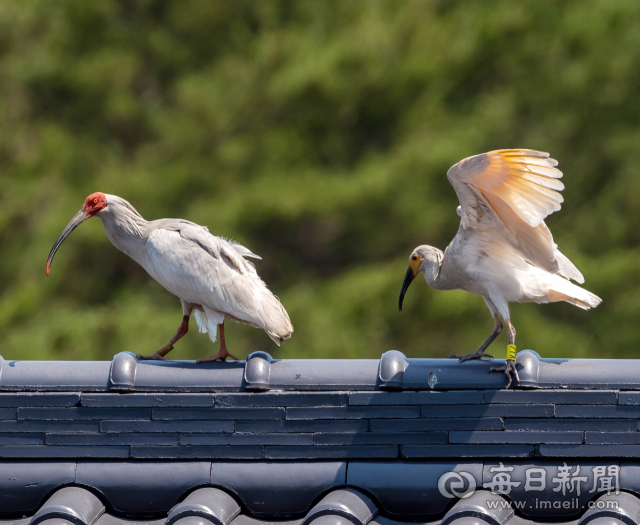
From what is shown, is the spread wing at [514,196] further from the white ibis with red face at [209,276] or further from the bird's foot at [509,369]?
the white ibis with red face at [209,276]

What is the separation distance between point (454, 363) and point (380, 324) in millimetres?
6149

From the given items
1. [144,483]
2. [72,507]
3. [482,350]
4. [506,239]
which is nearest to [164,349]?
[144,483]

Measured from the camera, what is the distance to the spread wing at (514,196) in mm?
3107

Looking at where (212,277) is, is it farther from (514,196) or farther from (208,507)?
(514,196)

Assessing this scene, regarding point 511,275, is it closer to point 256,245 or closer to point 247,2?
point 256,245

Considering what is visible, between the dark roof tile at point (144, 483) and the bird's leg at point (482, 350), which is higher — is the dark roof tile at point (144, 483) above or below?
below

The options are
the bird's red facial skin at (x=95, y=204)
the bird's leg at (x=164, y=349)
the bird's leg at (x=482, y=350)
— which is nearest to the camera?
the bird's leg at (x=482, y=350)

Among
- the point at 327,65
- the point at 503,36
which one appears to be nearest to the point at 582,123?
the point at 503,36

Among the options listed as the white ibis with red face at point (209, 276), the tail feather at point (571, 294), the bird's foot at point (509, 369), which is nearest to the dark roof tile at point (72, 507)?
the white ibis with red face at point (209, 276)

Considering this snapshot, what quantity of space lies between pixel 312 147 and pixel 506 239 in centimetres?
650

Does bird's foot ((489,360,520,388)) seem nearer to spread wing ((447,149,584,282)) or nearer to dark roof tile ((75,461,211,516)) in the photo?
spread wing ((447,149,584,282))

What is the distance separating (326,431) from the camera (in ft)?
9.16

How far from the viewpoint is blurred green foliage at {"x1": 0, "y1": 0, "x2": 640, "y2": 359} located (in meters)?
9.09

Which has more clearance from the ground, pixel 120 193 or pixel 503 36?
pixel 503 36
